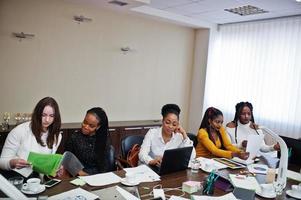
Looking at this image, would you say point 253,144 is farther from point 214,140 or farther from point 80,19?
point 80,19

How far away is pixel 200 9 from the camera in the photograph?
454 centimetres

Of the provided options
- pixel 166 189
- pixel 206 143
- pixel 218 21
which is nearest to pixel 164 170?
pixel 166 189

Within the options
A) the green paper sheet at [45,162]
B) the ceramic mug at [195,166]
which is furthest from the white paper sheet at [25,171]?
the ceramic mug at [195,166]

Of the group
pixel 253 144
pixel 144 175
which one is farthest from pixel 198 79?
pixel 144 175

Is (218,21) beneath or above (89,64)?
above

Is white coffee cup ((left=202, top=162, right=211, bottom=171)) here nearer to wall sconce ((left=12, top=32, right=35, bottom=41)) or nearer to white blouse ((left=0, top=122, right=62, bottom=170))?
white blouse ((left=0, top=122, right=62, bottom=170))

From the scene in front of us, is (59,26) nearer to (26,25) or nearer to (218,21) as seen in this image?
(26,25)

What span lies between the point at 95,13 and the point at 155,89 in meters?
1.78

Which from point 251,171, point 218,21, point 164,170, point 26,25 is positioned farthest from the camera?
point 218,21

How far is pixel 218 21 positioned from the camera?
5.34 m

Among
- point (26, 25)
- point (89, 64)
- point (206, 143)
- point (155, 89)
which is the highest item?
point (26, 25)

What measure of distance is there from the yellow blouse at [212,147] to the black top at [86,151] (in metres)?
1.08

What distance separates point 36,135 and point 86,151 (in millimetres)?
463

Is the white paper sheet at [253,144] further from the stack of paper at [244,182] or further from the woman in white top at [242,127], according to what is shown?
the woman in white top at [242,127]
